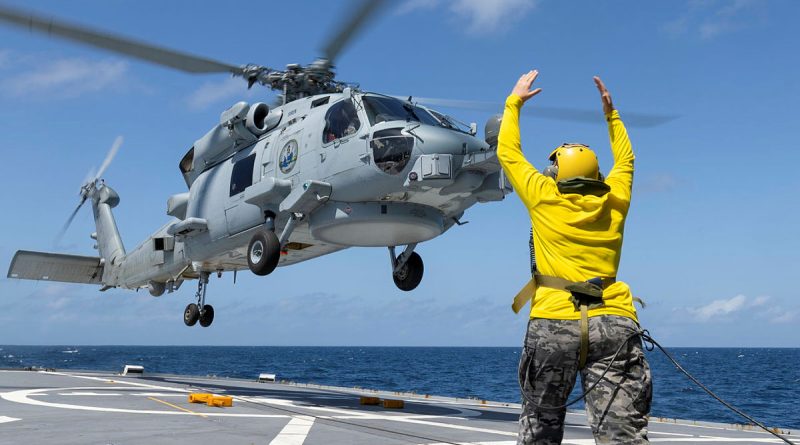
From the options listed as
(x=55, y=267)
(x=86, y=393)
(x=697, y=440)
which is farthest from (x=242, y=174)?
(x=55, y=267)

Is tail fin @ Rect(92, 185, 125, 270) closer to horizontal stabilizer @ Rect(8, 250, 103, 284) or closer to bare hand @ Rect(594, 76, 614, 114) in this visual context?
horizontal stabilizer @ Rect(8, 250, 103, 284)

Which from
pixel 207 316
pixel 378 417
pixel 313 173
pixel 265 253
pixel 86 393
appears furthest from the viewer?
pixel 207 316

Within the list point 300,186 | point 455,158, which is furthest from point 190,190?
point 455,158

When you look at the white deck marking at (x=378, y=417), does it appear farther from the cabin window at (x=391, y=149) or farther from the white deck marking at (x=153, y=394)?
the cabin window at (x=391, y=149)

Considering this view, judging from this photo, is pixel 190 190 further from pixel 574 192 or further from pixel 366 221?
pixel 574 192

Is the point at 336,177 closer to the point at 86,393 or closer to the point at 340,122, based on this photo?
the point at 340,122

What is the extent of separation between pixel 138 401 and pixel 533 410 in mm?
10523

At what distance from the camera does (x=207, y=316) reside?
1911 centimetres

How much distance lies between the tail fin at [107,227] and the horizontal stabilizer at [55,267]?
571 mm

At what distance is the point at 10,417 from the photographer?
9359mm

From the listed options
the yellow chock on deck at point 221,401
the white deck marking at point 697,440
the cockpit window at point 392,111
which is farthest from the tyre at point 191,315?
the white deck marking at point 697,440

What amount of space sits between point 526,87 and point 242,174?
11986mm

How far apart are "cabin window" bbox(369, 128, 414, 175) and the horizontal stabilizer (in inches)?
560

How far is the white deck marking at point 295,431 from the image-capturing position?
7.77 metres
